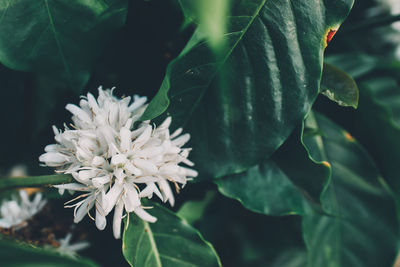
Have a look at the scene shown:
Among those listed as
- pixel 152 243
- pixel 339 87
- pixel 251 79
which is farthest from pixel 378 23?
pixel 152 243

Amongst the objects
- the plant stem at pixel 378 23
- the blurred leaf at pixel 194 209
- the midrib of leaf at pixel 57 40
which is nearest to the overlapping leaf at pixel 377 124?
the plant stem at pixel 378 23

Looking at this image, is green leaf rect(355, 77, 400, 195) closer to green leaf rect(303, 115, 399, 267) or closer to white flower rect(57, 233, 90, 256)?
green leaf rect(303, 115, 399, 267)

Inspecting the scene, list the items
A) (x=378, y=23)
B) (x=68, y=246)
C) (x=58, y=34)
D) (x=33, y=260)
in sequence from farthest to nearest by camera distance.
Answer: (x=378, y=23) < (x=68, y=246) < (x=58, y=34) < (x=33, y=260)

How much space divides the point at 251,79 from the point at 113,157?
0.23 m

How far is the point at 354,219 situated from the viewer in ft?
2.36

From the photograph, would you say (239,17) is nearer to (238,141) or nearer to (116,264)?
(238,141)

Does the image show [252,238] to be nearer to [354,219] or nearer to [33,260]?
[354,219]

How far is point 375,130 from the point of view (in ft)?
2.50

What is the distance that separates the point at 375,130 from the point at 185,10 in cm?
53

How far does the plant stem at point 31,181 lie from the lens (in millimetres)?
426

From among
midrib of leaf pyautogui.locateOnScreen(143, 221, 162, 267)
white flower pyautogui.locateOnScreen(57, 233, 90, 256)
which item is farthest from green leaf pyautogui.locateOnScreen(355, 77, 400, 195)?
white flower pyautogui.locateOnScreen(57, 233, 90, 256)

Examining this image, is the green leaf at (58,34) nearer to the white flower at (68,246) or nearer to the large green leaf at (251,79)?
the large green leaf at (251,79)

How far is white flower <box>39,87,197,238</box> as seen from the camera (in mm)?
460

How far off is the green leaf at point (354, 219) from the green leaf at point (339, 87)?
160mm
